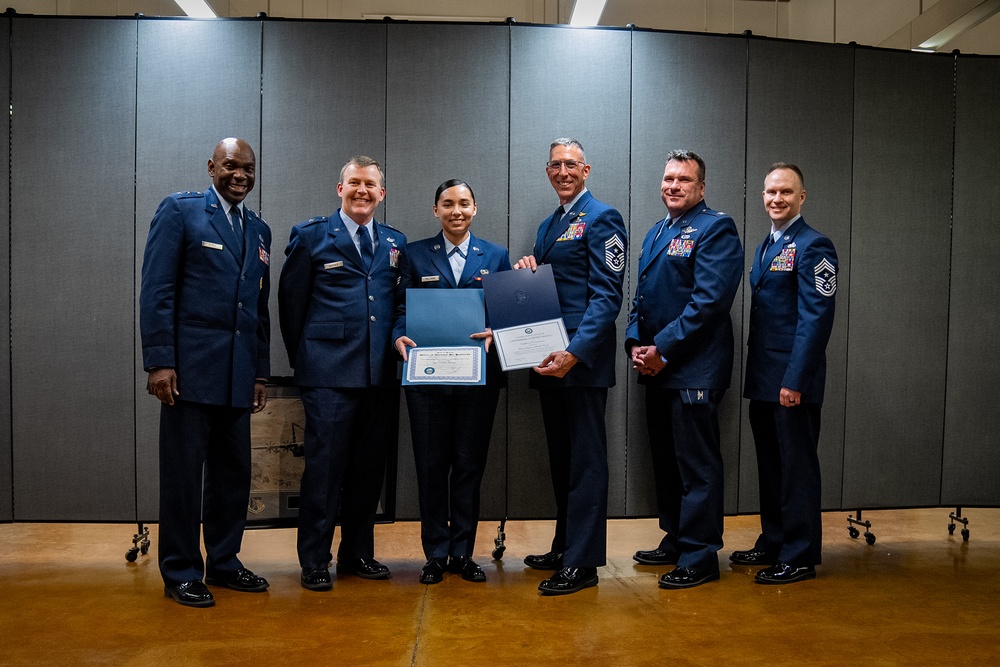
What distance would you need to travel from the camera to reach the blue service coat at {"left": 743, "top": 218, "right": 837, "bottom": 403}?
11.2 feet

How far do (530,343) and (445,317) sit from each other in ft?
1.30

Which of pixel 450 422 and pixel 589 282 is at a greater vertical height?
pixel 589 282

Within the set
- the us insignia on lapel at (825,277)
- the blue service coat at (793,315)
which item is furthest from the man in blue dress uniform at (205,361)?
the us insignia on lapel at (825,277)

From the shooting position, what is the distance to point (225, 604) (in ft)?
10.2

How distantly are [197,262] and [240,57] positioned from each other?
1468 millimetres

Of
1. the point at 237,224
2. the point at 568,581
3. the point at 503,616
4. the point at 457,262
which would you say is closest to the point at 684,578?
the point at 568,581

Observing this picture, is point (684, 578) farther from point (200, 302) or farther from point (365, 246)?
point (200, 302)

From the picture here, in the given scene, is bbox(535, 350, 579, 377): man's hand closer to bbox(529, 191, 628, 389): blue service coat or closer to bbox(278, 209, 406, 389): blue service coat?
bbox(529, 191, 628, 389): blue service coat

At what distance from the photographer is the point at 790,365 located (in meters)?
3.45

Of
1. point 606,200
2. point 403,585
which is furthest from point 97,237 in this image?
point 606,200

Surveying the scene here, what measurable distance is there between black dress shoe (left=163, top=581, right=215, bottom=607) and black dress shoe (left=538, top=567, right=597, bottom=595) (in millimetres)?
1347

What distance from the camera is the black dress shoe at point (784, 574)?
347cm

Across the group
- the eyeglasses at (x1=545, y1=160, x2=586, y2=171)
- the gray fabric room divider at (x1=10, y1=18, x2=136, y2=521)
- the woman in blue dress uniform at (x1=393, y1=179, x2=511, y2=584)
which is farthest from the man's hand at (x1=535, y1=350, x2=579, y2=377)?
the gray fabric room divider at (x1=10, y1=18, x2=136, y2=521)

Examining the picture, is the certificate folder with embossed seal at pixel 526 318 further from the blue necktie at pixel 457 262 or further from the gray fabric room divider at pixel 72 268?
the gray fabric room divider at pixel 72 268
